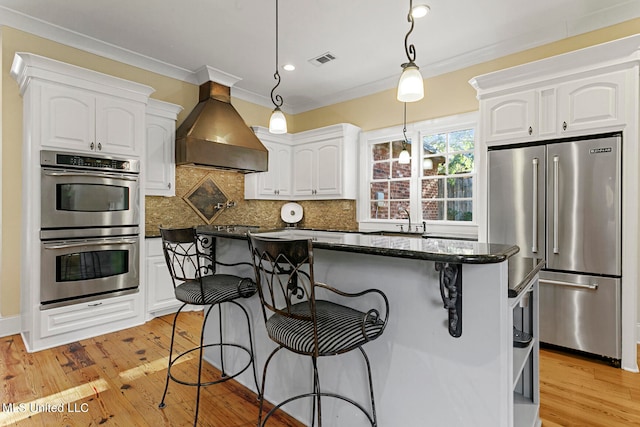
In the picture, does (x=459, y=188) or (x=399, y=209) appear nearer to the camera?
(x=459, y=188)

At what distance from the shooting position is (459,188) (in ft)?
12.9

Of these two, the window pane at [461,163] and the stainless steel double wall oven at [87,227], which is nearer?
the stainless steel double wall oven at [87,227]

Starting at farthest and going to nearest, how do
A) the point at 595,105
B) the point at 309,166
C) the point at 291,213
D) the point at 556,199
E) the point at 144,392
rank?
1. the point at 291,213
2. the point at 309,166
3. the point at 556,199
4. the point at 595,105
5. the point at 144,392

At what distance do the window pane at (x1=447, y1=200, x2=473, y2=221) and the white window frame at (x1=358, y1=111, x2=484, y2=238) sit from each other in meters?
0.06

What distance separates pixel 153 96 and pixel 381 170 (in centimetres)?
312

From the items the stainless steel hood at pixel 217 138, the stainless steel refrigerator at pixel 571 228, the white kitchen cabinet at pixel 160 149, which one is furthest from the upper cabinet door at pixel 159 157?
the stainless steel refrigerator at pixel 571 228

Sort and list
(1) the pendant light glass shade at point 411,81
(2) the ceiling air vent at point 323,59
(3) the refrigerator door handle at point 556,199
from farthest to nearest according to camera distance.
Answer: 1. (2) the ceiling air vent at point 323,59
2. (3) the refrigerator door handle at point 556,199
3. (1) the pendant light glass shade at point 411,81

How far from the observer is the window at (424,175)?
3.89 meters

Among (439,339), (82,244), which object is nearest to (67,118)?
(82,244)

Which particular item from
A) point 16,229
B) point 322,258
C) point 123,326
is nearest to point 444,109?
point 322,258

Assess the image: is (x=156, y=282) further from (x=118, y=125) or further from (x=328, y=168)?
(x=328, y=168)

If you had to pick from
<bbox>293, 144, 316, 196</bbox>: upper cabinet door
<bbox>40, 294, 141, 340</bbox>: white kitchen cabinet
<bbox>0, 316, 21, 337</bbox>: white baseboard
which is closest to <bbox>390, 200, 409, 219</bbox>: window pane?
<bbox>293, 144, 316, 196</bbox>: upper cabinet door

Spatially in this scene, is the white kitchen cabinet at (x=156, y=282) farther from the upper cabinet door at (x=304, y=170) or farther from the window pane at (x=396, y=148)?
the window pane at (x=396, y=148)

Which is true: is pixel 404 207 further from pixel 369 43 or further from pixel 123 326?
pixel 123 326
